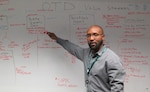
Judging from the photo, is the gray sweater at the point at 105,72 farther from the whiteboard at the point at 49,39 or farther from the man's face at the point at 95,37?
the whiteboard at the point at 49,39

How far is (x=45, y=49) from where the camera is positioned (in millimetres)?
2705

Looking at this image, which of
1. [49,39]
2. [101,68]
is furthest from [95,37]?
[49,39]

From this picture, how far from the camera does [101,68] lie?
86.1 inches

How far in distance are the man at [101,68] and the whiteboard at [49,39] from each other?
46 centimetres

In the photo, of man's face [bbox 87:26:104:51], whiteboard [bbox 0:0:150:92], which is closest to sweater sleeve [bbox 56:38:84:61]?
whiteboard [bbox 0:0:150:92]

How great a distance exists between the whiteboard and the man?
1.52 feet

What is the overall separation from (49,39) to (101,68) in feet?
2.70

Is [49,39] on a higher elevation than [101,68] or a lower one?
higher

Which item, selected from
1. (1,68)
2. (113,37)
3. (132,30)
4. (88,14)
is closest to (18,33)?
(1,68)

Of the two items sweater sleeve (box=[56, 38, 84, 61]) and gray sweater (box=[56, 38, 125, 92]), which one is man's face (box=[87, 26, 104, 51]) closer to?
gray sweater (box=[56, 38, 125, 92])

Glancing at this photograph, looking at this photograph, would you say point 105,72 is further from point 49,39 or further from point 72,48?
point 49,39

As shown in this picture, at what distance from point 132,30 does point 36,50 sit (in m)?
1.22

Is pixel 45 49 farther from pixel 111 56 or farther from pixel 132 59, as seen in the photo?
pixel 132 59

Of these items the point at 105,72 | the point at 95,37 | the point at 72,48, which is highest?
the point at 95,37
